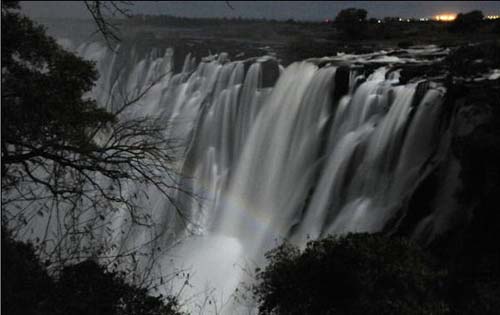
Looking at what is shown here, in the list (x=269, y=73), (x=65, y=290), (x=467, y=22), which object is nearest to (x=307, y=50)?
(x=269, y=73)

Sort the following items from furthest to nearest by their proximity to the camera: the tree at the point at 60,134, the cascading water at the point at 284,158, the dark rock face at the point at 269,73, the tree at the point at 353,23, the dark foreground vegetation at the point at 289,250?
the tree at the point at 353,23 < the dark rock face at the point at 269,73 < the cascading water at the point at 284,158 < the dark foreground vegetation at the point at 289,250 < the tree at the point at 60,134

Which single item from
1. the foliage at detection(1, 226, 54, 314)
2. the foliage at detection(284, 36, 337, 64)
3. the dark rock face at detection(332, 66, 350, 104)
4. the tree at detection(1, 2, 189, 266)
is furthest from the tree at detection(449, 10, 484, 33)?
the foliage at detection(1, 226, 54, 314)

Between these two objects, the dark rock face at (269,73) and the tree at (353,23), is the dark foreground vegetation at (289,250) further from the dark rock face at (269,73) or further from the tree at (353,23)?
the tree at (353,23)

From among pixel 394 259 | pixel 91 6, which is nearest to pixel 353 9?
pixel 394 259

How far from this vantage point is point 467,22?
2108cm

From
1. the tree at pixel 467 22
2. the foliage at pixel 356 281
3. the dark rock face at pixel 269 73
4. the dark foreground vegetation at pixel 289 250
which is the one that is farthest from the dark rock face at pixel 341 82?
the foliage at pixel 356 281

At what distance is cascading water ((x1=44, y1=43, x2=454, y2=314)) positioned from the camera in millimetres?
13031

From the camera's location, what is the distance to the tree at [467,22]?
20750mm

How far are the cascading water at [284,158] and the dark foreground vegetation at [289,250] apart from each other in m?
1.14

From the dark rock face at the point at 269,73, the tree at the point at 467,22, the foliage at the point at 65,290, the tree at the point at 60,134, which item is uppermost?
the tree at the point at 467,22

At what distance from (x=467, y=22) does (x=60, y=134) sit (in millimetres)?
19368

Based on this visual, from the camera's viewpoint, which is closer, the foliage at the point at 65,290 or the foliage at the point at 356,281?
the foliage at the point at 65,290

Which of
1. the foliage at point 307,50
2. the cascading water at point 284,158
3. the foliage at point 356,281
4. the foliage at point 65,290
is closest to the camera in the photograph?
the foliage at point 65,290

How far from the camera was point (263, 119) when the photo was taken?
67.7ft
